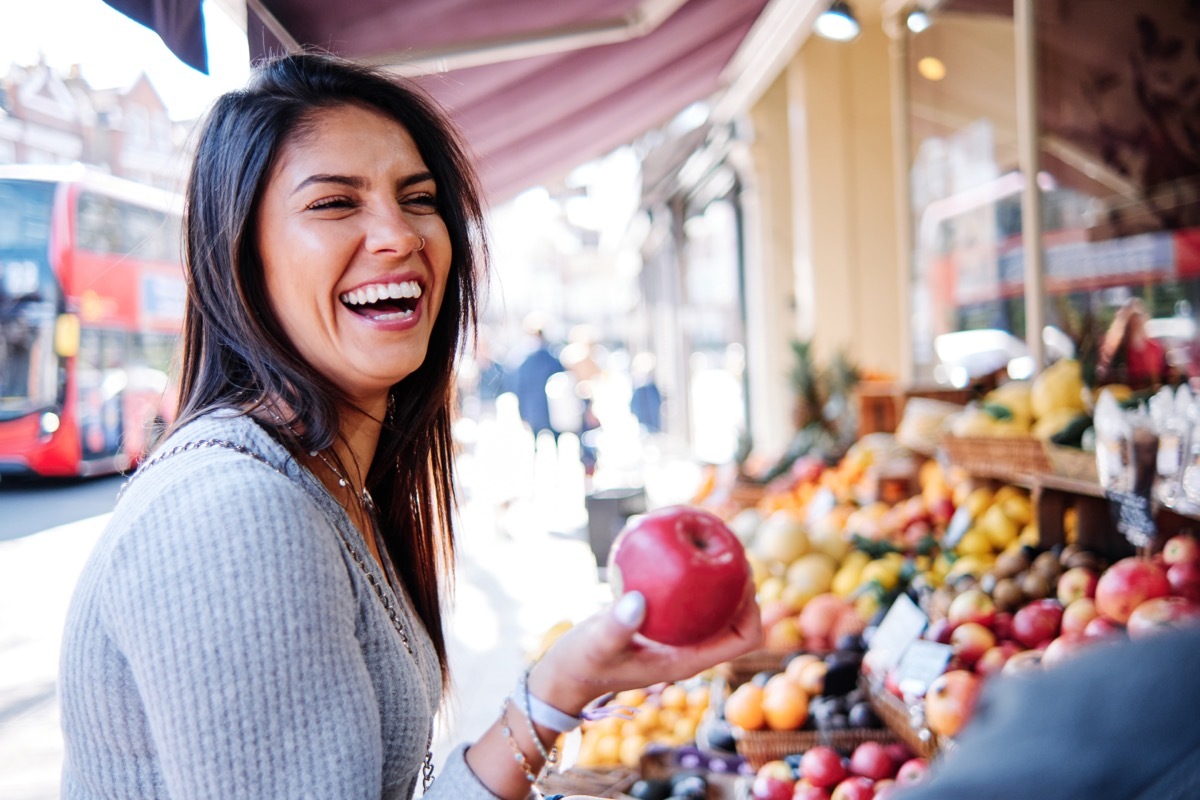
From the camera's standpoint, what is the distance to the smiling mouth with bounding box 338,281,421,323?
1.41 m

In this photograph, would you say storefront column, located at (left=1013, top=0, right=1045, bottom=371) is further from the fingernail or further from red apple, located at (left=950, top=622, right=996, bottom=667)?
the fingernail

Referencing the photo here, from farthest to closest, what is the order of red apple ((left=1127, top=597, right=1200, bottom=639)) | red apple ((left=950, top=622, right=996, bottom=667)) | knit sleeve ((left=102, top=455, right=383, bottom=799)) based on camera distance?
red apple ((left=950, top=622, right=996, bottom=667)), red apple ((left=1127, top=597, right=1200, bottom=639)), knit sleeve ((left=102, top=455, right=383, bottom=799))

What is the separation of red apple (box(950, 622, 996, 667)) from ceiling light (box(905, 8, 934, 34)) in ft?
16.3

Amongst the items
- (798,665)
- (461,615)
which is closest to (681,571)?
(798,665)

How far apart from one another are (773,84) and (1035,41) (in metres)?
5.26

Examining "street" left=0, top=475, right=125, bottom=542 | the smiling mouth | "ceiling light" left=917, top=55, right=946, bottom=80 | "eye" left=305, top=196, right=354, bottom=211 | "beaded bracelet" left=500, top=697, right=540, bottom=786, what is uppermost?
"ceiling light" left=917, top=55, right=946, bottom=80

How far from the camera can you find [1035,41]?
4.98m

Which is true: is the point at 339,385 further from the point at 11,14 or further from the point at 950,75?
the point at 950,75

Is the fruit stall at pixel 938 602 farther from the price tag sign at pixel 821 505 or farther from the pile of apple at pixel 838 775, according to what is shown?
the price tag sign at pixel 821 505

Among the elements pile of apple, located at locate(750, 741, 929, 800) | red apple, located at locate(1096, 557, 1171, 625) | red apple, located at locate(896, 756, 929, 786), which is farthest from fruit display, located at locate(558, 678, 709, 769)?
red apple, located at locate(1096, 557, 1171, 625)

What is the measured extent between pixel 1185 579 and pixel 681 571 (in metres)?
1.74

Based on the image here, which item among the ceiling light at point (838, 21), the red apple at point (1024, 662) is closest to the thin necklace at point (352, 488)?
the red apple at point (1024, 662)

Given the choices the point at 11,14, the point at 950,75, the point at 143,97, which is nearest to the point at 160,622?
the point at 11,14

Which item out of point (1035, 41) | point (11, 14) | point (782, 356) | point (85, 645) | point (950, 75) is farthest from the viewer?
point (782, 356)
